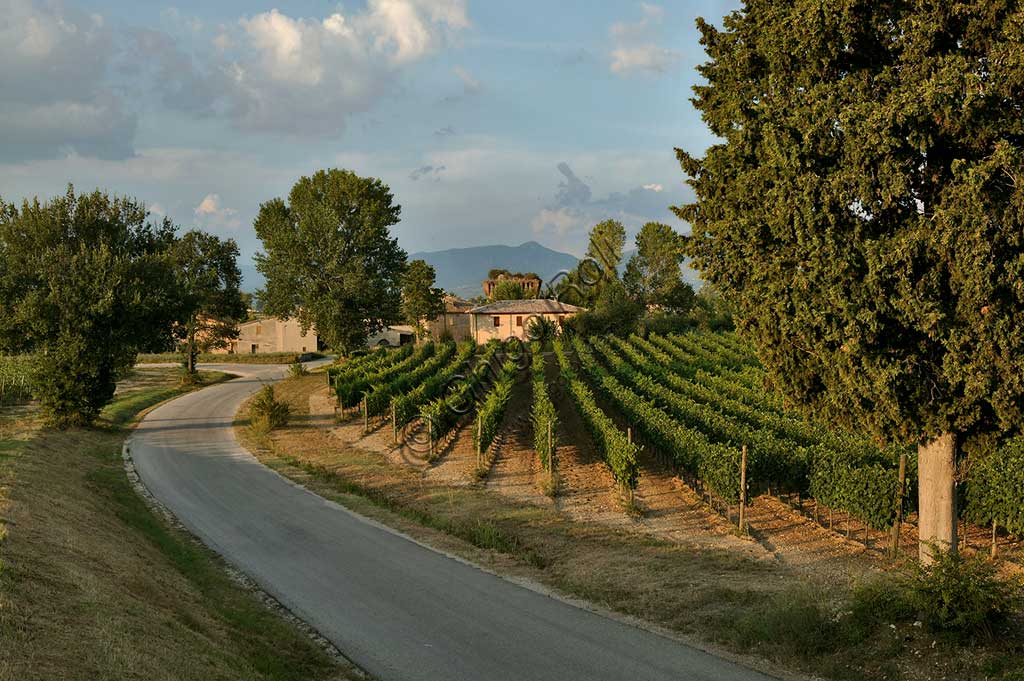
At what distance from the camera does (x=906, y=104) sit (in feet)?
35.4

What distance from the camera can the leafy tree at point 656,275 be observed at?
312ft

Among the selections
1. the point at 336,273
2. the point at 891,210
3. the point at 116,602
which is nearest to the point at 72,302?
the point at 336,273

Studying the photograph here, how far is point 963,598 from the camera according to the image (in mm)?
9781

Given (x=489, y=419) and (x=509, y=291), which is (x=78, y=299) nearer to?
(x=489, y=419)

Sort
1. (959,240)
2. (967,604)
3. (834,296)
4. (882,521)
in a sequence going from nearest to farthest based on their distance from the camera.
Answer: (967,604) → (959,240) → (834,296) → (882,521)

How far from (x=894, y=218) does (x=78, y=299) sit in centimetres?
3145

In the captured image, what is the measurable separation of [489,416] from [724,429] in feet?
29.2

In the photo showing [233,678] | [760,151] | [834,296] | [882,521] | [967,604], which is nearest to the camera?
[233,678]

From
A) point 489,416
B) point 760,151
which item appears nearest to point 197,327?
point 489,416

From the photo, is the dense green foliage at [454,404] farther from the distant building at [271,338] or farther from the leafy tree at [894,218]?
the distant building at [271,338]

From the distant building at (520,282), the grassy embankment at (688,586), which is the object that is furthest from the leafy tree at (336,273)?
the distant building at (520,282)

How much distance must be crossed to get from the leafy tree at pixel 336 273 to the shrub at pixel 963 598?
44.2m

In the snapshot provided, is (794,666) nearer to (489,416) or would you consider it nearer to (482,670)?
(482,670)

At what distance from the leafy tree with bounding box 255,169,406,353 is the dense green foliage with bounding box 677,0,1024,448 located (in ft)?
134
